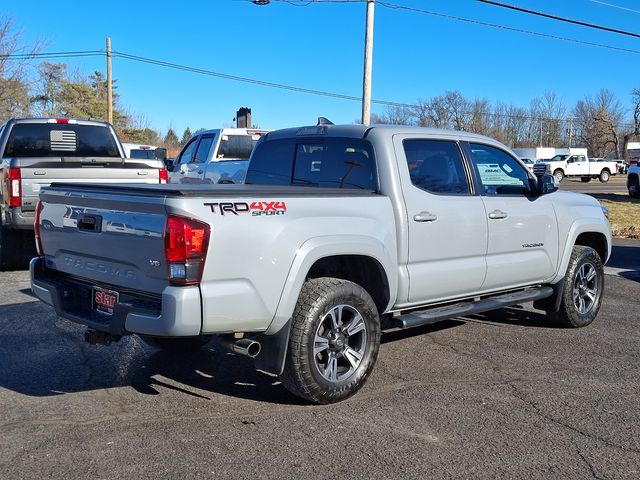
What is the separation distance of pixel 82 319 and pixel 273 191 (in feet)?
5.13

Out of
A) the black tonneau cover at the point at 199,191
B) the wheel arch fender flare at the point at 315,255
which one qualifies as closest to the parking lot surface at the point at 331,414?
the wheel arch fender flare at the point at 315,255

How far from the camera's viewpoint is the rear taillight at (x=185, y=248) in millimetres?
3799

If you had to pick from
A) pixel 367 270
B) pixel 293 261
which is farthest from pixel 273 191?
pixel 367 270

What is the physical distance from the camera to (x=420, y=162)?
5.41 m

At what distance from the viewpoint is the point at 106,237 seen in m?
4.28

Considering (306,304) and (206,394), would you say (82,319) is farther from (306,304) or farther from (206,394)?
(306,304)

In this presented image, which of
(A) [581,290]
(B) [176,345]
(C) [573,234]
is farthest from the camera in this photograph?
(A) [581,290]

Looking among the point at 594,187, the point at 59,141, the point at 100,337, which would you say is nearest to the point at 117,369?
the point at 100,337

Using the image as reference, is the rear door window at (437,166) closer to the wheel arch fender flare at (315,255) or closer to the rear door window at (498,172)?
the rear door window at (498,172)

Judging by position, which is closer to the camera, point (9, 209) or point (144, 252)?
Answer: point (144, 252)

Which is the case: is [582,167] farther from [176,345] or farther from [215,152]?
[176,345]

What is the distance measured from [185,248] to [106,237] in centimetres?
78

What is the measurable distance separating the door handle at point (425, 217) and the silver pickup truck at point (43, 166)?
397cm

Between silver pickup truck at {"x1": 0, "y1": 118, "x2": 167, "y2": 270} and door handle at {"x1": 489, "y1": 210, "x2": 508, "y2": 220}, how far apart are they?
426 centimetres
